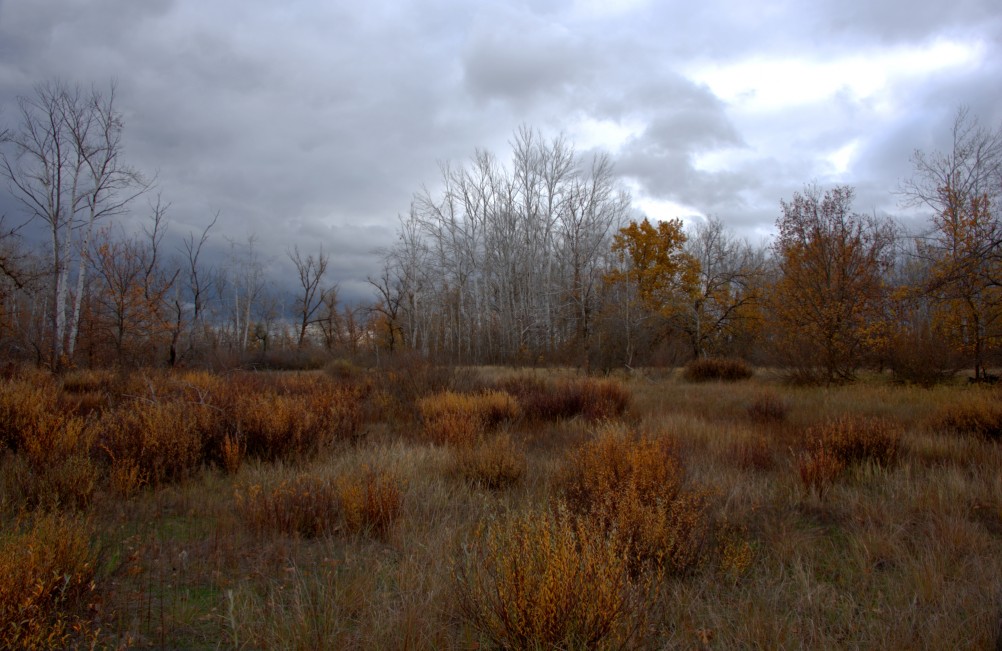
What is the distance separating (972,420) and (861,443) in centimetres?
265

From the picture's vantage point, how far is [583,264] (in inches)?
1194

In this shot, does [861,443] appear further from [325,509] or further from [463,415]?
[325,509]

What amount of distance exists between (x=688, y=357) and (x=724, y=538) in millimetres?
21237

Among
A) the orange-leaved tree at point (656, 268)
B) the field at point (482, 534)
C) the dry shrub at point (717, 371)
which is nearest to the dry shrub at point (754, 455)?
the field at point (482, 534)

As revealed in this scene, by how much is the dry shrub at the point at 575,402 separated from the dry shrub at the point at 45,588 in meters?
6.77

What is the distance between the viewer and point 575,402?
9445 millimetres

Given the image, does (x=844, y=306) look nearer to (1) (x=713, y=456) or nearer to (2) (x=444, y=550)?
(1) (x=713, y=456)

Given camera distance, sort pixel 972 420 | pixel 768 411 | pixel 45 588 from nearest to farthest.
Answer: pixel 45 588 → pixel 972 420 → pixel 768 411

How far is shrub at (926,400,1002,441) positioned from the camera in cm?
656

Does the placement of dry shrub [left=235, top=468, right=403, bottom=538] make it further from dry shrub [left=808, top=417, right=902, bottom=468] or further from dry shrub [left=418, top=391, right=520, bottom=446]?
dry shrub [left=808, top=417, right=902, bottom=468]

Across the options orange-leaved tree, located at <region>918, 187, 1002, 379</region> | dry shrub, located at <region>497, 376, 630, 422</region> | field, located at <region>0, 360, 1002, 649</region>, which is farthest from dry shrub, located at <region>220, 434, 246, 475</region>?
orange-leaved tree, located at <region>918, 187, 1002, 379</region>

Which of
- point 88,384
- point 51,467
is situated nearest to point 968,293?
point 51,467

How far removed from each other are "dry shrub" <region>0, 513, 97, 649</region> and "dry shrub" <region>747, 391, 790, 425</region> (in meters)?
8.86

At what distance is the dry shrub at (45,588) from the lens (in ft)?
6.58
